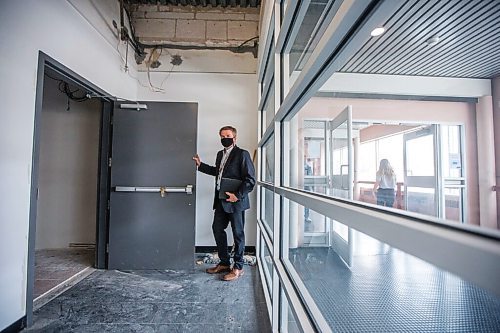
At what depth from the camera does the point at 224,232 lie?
9.35 feet

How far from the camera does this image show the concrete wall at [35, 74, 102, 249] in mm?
3611

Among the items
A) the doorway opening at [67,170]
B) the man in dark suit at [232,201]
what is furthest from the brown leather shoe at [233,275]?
the doorway opening at [67,170]

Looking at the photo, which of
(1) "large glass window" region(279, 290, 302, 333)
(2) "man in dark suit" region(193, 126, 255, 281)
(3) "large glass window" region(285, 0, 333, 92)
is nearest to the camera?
(3) "large glass window" region(285, 0, 333, 92)

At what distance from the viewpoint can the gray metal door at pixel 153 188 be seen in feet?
9.72

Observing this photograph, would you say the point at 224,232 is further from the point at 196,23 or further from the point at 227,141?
the point at 196,23

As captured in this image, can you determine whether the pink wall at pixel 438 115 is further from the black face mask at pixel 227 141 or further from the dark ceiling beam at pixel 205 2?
the dark ceiling beam at pixel 205 2

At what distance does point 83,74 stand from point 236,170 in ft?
5.31

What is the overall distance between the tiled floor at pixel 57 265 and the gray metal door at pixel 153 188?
0.40 metres

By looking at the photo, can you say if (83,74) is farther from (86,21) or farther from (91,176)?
(91,176)

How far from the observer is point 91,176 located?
364 cm

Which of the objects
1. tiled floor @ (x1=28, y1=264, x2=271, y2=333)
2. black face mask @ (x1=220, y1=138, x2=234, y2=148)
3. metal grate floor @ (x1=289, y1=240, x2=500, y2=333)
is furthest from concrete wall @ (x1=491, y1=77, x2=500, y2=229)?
black face mask @ (x1=220, y1=138, x2=234, y2=148)

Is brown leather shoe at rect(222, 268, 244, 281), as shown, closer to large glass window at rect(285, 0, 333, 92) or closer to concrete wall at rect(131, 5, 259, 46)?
large glass window at rect(285, 0, 333, 92)

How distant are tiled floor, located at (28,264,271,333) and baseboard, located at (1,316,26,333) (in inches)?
2.6

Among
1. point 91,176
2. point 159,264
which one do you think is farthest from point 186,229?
point 91,176
